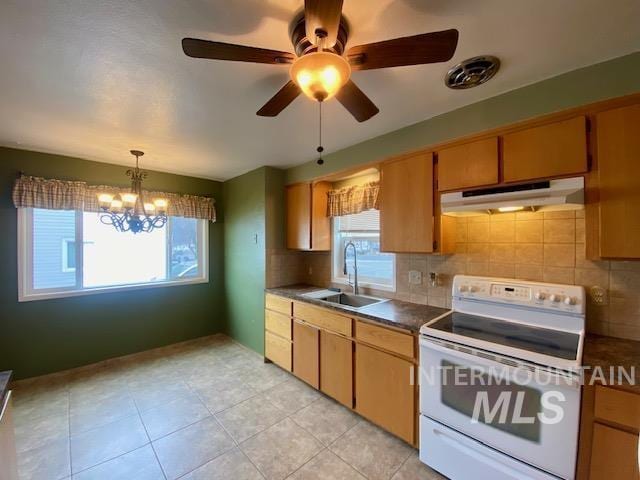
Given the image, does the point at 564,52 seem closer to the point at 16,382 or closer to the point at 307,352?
the point at 307,352

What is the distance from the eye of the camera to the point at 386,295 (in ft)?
8.68

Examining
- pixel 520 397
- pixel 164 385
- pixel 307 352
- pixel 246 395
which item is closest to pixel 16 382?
pixel 164 385

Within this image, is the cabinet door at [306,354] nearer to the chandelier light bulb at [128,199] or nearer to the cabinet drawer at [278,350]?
the cabinet drawer at [278,350]

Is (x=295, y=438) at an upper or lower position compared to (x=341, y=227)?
lower

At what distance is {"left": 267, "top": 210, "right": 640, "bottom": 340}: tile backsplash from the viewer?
1.54 m

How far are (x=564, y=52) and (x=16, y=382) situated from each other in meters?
5.08

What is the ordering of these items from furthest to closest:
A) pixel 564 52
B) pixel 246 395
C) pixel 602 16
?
pixel 246 395 < pixel 564 52 < pixel 602 16

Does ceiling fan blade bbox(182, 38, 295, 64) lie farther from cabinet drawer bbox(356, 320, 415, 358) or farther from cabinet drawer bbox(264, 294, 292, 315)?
cabinet drawer bbox(264, 294, 292, 315)

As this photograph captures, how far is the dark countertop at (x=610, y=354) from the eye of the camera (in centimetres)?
120

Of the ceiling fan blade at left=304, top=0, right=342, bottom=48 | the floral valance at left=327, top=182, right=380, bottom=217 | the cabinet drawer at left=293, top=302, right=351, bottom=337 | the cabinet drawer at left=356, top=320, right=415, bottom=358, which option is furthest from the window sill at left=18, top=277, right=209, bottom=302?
the ceiling fan blade at left=304, top=0, right=342, bottom=48

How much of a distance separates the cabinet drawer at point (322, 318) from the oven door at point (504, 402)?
721 millimetres

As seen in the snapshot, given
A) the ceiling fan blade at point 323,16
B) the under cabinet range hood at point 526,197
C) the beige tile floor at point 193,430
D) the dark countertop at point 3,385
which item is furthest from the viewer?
the beige tile floor at point 193,430

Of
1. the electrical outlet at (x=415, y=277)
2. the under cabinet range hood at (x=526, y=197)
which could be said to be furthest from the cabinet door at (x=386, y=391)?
the under cabinet range hood at (x=526, y=197)

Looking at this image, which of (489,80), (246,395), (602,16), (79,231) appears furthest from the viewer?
(79,231)
